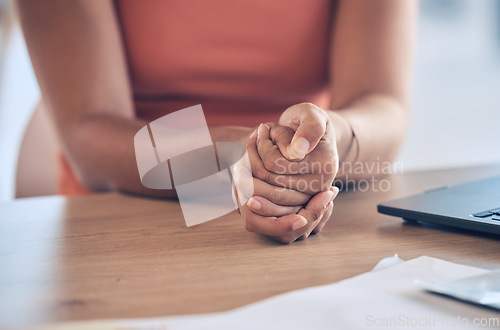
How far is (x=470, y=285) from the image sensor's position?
1.01 ft

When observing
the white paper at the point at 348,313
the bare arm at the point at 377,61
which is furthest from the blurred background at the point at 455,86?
the white paper at the point at 348,313

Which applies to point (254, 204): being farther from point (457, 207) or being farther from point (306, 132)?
point (457, 207)

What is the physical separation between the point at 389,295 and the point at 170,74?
71 cm

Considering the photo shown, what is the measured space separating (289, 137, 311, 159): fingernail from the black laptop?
0.14m

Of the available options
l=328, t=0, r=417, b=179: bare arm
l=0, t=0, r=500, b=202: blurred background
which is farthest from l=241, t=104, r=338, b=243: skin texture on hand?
l=0, t=0, r=500, b=202: blurred background

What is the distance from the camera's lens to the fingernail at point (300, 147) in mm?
418

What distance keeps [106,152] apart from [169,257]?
338 millimetres

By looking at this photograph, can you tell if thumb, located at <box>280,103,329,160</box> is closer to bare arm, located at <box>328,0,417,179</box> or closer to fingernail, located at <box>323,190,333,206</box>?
fingernail, located at <box>323,190,333,206</box>

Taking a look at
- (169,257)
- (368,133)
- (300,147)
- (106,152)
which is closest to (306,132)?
(300,147)

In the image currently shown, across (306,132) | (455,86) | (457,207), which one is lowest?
(455,86)

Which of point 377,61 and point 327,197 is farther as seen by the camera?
point 377,61

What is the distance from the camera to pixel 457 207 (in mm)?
492

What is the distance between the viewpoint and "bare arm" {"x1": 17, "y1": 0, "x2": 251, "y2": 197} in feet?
2.50

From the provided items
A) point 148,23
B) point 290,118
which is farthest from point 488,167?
point 148,23
